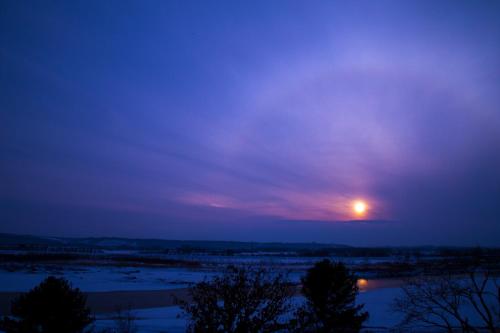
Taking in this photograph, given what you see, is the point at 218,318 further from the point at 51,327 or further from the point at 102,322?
the point at 102,322

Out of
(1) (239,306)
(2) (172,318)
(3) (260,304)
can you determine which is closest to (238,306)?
(1) (239,306)

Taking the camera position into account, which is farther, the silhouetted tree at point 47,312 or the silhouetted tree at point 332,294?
the silhouetted tree at point 332,294

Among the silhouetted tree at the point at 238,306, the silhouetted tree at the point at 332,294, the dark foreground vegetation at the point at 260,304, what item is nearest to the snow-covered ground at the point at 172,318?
the silhouetted tree at the point at 332,294

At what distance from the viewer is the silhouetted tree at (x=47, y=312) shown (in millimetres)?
11312

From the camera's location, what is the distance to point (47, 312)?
37.5 ft

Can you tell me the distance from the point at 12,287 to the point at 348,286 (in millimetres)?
36904

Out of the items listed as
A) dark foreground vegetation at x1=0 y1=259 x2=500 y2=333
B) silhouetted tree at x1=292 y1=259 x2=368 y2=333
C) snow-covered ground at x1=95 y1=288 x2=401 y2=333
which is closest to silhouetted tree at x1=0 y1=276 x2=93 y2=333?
dark foreground vegetation at x1=0 y1=259 x2=500 y2=333

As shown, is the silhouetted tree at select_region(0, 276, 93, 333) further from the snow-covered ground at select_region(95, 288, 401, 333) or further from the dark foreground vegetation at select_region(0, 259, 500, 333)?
the snow-covered ground at select_region(95, 288, 401, 333)

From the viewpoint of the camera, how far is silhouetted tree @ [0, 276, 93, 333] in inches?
445

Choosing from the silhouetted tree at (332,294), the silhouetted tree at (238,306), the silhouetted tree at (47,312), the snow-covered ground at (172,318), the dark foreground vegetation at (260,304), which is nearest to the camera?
the silhouetted tree at (238,306)

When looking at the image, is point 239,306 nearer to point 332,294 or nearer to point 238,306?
point 238,306

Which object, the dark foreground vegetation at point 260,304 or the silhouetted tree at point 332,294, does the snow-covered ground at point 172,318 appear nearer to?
the silhouetted tree at point 332,294

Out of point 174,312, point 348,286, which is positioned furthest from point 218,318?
point 174,312

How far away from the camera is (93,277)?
4975 centimetres
